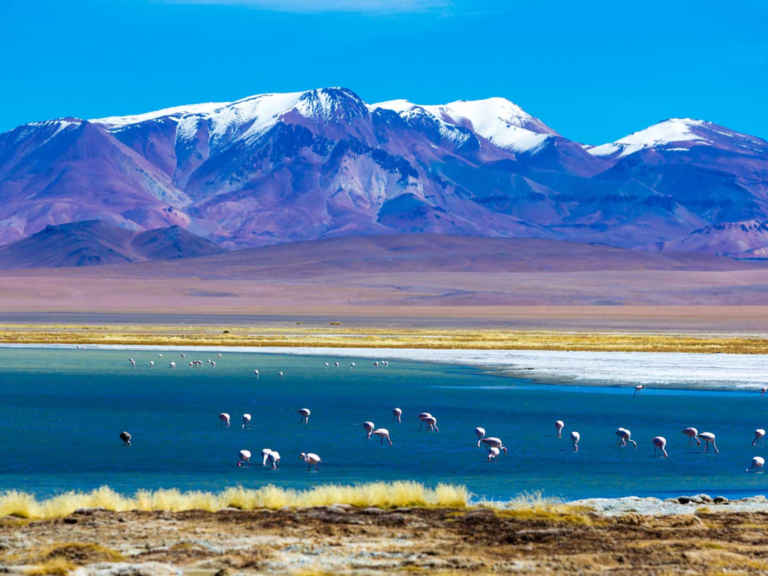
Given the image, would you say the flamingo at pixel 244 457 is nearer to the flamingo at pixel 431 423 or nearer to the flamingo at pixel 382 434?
the flamingo at pixel 382 434

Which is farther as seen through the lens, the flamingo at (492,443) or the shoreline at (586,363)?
the shoreline at (586,363)

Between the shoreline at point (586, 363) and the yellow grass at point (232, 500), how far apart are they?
948 inches

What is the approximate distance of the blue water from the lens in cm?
1895

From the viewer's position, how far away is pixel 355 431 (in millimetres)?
25531

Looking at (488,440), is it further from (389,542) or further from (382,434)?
(389,542)

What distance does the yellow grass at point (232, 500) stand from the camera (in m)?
14.8

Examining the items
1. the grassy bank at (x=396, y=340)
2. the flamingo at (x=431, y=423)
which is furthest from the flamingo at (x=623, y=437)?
the grassy bank at (x=396, y=340)

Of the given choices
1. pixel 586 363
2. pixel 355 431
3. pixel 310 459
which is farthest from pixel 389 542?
pixel 586 363

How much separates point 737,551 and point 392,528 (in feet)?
13.6

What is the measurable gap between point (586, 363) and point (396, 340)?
809 inches

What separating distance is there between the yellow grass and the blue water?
1.77 metres

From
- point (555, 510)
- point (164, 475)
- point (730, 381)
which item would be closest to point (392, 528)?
point (555, 510)

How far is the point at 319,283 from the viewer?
185 metres

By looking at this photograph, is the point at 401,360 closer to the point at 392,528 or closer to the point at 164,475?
the point at 164,475
